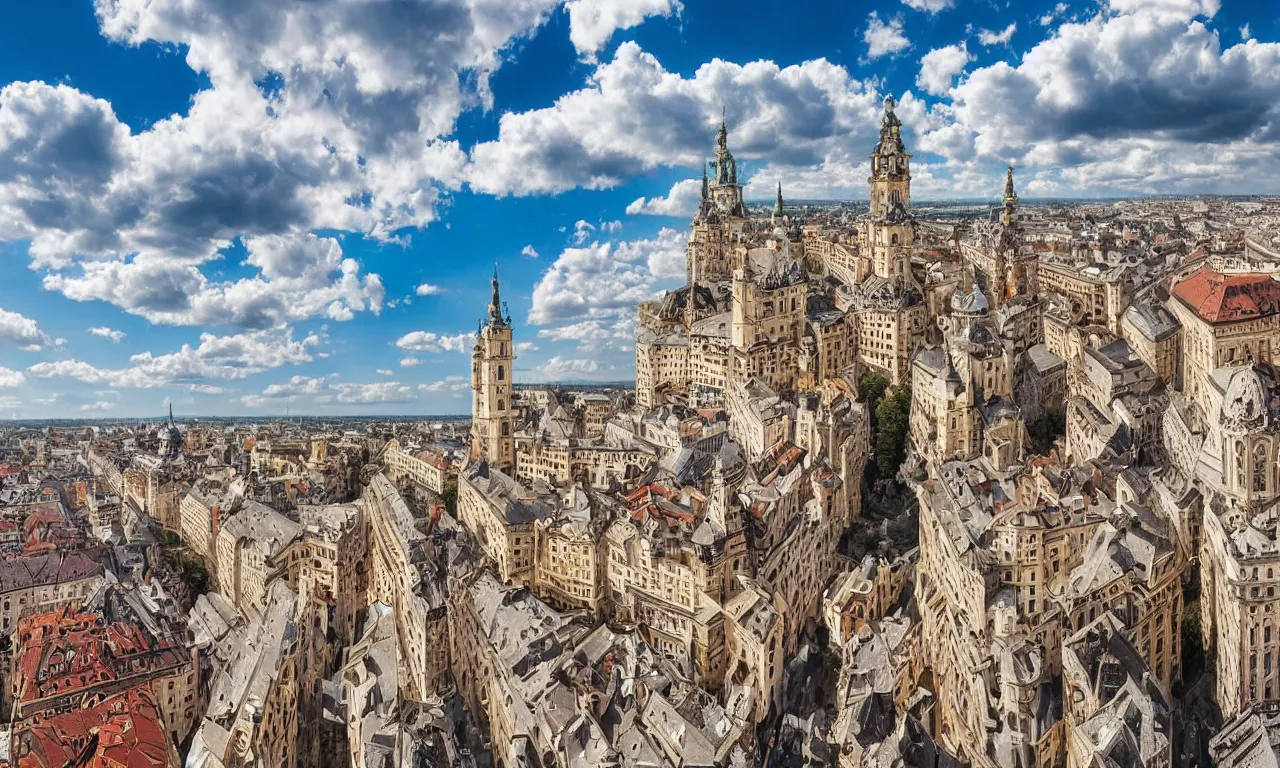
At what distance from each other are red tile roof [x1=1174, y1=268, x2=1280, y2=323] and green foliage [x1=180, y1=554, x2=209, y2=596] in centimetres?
Answer: 8463

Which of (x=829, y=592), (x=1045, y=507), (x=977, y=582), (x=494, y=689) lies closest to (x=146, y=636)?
(x=494, y=689)

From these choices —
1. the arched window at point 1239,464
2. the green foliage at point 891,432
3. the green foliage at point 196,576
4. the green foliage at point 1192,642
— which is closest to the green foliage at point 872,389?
the green foliage at point 891,432

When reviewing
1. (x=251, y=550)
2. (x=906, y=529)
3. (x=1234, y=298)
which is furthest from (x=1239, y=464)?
(x=251, y=550)

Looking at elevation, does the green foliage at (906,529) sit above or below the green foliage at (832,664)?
above

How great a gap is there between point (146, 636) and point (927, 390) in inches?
2256

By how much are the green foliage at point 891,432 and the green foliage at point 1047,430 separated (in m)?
8.95

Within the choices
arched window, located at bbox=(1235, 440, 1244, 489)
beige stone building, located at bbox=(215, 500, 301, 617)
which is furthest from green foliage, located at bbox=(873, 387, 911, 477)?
beige stone building, located at bbox=(215, 500, 301, 617)

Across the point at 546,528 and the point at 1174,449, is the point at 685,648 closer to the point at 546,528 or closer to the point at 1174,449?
the point at 546,528

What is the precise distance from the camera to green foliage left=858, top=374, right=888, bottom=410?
76.6m

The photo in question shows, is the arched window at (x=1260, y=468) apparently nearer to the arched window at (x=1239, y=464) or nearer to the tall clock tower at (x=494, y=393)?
the arched window at (x=1239, y=464)

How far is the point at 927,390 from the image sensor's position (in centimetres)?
6894

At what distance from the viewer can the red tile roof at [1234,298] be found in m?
58.9

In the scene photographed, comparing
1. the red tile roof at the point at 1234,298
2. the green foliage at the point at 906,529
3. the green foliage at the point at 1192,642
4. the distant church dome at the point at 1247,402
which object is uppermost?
the red tile roof at the point at 1234,298

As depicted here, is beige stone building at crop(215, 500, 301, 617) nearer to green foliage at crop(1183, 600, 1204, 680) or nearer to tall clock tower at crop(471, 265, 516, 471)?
tall clock tower at crop(471, 265, 516, 471)
